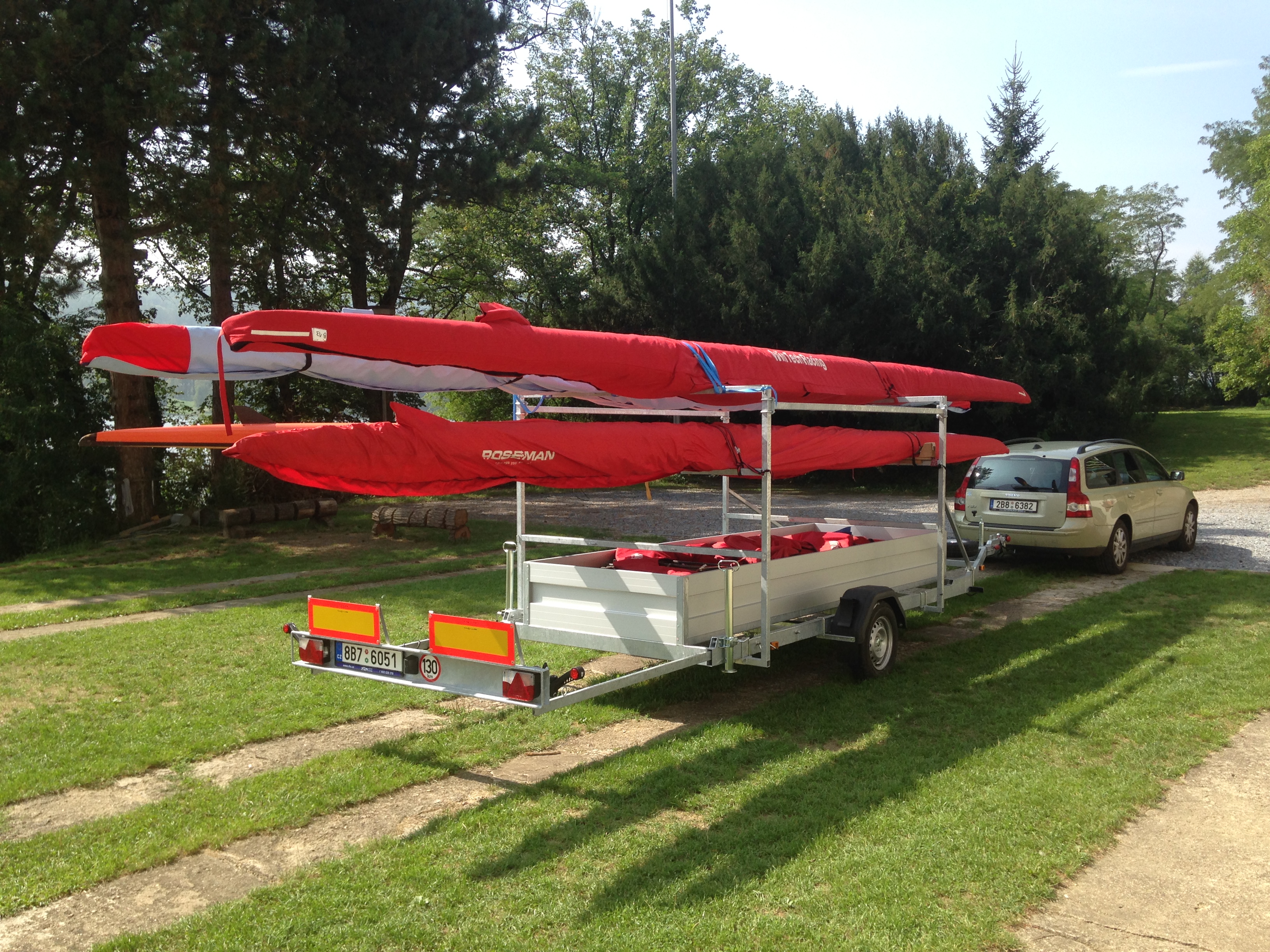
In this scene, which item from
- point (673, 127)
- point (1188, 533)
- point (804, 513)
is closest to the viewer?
point (1188, 533)

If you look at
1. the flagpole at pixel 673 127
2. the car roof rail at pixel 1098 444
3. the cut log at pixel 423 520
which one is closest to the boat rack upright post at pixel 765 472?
the car roof rail at pixel 1098 444

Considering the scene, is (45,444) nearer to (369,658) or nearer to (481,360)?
(369,658)

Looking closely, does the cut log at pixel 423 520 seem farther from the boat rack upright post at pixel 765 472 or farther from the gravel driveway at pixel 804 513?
the boat rack upright post at pixel 765 472

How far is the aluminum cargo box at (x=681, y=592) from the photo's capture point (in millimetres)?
6410

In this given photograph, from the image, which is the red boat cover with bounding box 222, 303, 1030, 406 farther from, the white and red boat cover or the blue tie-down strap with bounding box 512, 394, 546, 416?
the blue tie-down strap with bounding box 512, 394, 546, 416

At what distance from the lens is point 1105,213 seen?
61.8m

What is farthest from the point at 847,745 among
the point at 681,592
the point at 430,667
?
the point at 430,667

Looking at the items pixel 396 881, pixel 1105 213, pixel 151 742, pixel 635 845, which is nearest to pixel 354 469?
pixel 396 881

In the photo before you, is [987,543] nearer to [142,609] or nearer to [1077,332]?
[142,609]

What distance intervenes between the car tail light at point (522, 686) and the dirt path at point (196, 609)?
740cm

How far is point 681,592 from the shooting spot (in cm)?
629

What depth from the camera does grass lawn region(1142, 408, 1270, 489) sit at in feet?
83.4

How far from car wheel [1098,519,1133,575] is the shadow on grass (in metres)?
2.70

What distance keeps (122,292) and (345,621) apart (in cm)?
1534
